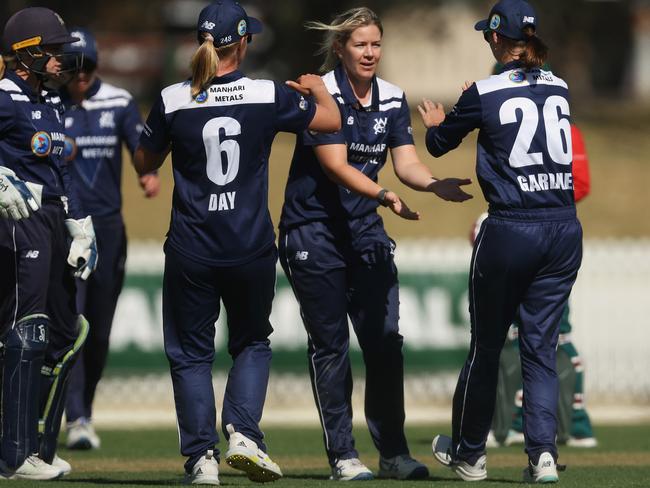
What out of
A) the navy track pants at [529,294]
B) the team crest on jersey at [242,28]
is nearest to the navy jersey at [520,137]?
the navy track pants at [529,294]

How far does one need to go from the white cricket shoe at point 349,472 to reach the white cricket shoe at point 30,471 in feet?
4.98

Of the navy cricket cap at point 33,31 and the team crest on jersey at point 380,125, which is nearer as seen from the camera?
the navy cricket cap at point 33,31

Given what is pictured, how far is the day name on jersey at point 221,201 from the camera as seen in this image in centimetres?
665

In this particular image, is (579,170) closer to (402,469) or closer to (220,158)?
(402,469)

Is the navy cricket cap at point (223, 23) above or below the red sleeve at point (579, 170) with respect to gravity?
above

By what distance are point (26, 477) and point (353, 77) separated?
9.09 feet

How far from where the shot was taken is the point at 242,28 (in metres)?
6.67

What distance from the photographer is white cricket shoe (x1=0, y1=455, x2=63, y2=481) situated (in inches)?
272

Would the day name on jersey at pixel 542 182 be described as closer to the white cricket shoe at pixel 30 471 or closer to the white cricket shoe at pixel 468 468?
the white cricket shoe at pixel 468 468

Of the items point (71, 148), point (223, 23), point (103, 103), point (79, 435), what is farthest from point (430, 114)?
point (79, 435)

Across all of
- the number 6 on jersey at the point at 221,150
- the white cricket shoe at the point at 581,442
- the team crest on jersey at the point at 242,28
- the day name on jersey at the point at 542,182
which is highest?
the team crest on jersey at the point at 242,28

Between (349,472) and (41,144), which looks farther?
(349,472)

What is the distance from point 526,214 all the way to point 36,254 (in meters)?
2.51

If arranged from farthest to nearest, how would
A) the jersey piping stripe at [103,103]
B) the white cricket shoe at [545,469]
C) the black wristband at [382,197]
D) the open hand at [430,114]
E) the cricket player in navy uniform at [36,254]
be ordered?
1. the jersey piping stripe at [103,103]
2. the open hand at [430,114]
3. the black wristband at [382,197]
4. the cricket player in navy uniform at [36,254]
5. the white cricket shoe at [545,469]
